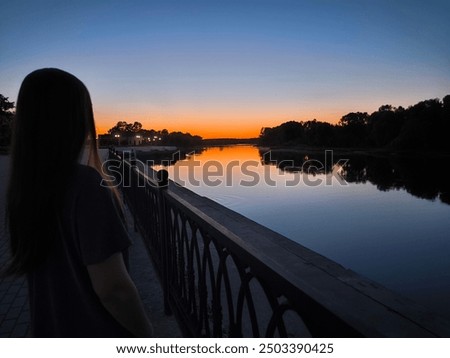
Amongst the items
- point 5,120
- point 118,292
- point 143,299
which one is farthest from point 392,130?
point 118,292

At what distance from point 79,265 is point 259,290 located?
8.63ft

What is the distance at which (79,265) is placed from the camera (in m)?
1.11

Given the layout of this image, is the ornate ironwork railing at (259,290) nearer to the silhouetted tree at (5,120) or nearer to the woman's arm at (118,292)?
the woman's arm at (118,292)

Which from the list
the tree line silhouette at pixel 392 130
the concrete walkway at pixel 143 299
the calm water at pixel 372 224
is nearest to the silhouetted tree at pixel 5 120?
the calm water at pixel 372 224

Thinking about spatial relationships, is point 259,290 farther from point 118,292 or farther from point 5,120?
point 5,120

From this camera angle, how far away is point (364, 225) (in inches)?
675

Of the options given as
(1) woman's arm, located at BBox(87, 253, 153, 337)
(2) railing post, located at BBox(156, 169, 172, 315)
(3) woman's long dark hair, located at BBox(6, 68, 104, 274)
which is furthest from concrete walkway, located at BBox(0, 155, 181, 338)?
(1) woman's arm, located at BBox(87, 253, 153, 337)

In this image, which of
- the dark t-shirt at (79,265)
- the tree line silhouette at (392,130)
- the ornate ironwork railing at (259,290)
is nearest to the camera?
the ornate ironwork railing at (259,290)

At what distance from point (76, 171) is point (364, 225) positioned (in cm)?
1835

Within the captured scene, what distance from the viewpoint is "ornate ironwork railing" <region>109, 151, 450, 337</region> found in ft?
2.73

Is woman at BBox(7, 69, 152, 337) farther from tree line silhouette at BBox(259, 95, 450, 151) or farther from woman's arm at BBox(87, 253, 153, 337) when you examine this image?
tree line silhouette at BBox(259, 95, 450, 151)

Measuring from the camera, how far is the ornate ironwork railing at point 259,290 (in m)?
0.83

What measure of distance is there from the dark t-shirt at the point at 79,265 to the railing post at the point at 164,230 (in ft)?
5.38
